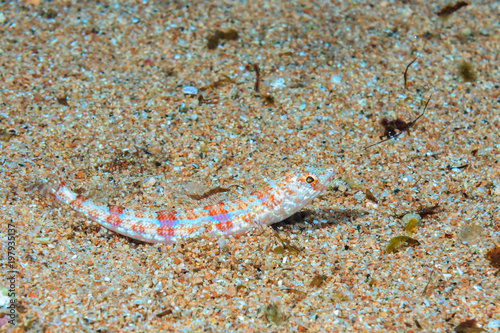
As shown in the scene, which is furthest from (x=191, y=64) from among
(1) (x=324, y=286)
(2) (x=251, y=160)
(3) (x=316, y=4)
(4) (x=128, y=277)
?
(1) (x=324, y=286)

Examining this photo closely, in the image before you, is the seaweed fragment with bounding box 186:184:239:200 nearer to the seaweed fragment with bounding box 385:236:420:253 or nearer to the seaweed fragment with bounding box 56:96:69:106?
the seaweed fragment with bounding box 385:236:420:253

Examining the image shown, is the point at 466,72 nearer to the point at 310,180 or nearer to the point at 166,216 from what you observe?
the point at 310,180

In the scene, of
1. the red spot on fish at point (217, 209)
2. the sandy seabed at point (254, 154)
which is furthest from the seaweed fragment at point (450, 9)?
the red spot on fish at point (217, 209)

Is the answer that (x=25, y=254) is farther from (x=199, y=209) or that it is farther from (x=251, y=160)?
(x=251, y=160)

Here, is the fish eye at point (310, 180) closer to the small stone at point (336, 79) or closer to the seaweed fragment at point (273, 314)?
the seaweed fragment at point (273, 314)

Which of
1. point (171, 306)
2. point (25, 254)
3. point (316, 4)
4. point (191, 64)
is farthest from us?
point (316, 4)

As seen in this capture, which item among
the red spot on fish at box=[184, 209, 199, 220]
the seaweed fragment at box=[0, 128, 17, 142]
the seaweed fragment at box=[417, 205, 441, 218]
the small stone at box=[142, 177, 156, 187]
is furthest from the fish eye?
the seaweed fragment at box=[0, 128, 17, 142]

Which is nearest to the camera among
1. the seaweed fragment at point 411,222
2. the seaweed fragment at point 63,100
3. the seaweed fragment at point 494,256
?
the seaweed fragment at point 494,256

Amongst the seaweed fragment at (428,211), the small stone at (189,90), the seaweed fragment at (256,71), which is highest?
the seaweed fragment at (256,71)
